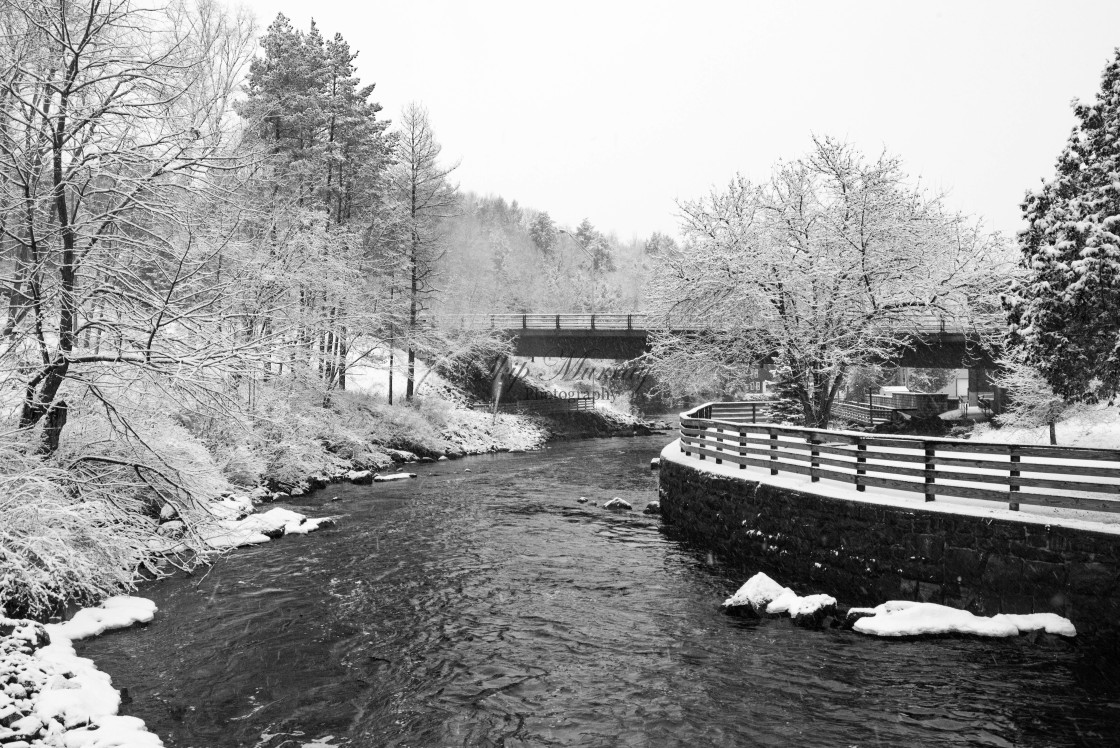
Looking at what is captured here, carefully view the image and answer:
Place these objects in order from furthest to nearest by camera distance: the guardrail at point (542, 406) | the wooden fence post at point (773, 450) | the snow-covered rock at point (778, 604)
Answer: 1. the guardrail at point (542, 406)
2. the wooden fence post at point (773, 450)
3. the snow-covered rock at point (778, 604)

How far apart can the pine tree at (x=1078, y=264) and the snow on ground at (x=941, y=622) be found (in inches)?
191

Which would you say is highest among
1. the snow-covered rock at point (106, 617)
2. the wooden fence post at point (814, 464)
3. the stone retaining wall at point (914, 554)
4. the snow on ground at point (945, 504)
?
the wooden fence post at point (814, 464)

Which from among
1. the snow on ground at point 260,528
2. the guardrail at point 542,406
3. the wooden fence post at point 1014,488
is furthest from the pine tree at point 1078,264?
the guardrail at point 542,406

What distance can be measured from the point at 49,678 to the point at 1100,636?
12084 mm

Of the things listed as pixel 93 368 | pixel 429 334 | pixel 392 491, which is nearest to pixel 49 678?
pixel 93 368

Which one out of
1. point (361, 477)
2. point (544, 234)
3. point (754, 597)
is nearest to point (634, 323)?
point (361, 477)

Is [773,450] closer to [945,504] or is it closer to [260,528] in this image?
[945,504]

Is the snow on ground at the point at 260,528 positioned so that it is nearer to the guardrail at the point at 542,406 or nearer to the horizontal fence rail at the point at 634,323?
the horizontal fence rail at the point at 634,323

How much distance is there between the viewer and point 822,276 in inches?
786

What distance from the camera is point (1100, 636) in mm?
8898

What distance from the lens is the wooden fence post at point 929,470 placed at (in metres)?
11.1

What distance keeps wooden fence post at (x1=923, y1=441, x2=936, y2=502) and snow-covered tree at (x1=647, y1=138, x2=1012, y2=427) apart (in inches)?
311

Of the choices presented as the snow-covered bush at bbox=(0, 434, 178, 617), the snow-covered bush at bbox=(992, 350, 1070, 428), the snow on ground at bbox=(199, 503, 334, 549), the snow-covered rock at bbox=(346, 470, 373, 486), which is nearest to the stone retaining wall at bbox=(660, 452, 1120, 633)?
the snow on ground at bbox=(199, 503, 334, 549)

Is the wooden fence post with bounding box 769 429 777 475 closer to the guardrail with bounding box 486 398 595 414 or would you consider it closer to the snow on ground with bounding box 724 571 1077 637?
the snow on ground with bounding box 724 571 1077 637
